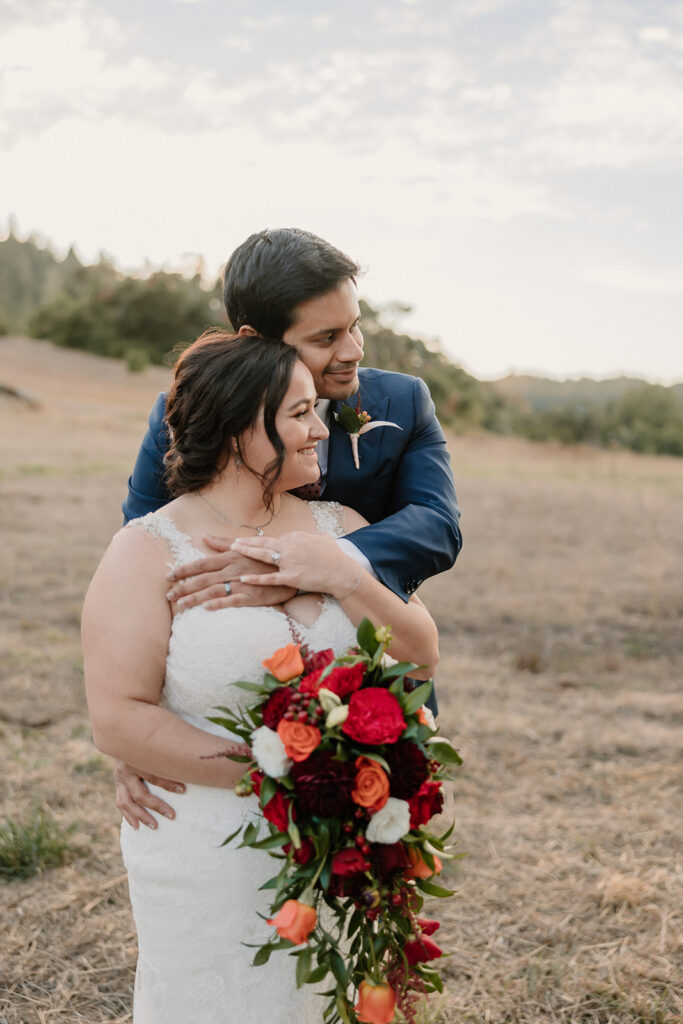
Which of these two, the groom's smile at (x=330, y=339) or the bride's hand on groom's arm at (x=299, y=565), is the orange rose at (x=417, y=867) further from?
the groom's smile at (x=330, y=339)

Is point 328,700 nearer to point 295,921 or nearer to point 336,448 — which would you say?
point 295,921

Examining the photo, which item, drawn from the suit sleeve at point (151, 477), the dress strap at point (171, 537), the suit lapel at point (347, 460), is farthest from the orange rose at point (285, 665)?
the suit sleeve at point (151, 477)

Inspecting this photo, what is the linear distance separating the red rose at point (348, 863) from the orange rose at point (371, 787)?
0.11 metres

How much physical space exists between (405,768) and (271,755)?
0.32 meters

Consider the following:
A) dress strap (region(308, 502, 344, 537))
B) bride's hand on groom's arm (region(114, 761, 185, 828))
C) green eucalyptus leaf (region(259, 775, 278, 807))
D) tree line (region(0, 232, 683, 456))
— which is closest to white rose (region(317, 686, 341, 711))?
green eucalyptus leaf (region(259, 775, 278, 807))

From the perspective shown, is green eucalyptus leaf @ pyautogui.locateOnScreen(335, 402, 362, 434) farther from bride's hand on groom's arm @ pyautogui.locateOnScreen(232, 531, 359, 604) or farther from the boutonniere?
bride's hand on groom's arm @ pyautogui.locateOnScreen(232, 531, 359, 604)

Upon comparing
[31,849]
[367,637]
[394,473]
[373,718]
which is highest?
[394,473]

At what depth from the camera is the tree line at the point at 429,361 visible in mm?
39578

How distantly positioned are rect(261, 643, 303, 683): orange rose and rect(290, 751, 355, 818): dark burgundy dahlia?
204 millimetres

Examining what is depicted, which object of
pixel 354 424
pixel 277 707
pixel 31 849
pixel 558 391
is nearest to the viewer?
pixel 277 707

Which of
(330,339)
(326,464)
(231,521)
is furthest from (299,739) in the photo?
(330,339)

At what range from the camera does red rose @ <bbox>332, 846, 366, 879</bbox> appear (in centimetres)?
206

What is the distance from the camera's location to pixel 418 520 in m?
2.92

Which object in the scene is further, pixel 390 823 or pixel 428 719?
pixel 428 719
